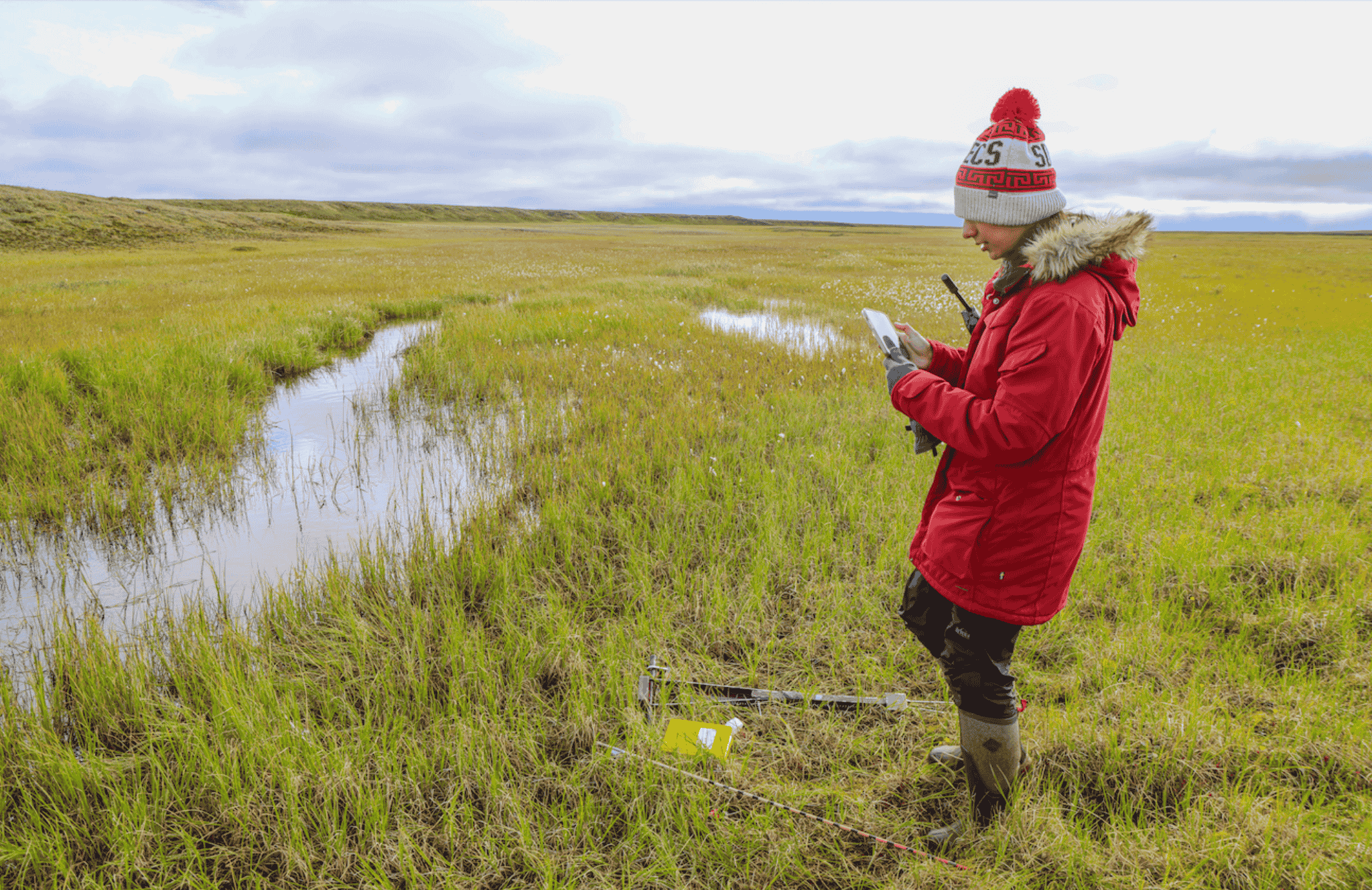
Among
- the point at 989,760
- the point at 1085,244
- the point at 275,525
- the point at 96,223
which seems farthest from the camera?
the point at 96,223

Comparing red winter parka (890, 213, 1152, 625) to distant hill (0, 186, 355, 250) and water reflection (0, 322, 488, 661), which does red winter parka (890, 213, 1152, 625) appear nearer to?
water reflection (0, 322, 488, 661)

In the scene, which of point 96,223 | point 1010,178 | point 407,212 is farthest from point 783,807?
point 407,212

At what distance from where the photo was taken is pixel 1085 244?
5.72 feet

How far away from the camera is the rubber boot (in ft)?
7.57

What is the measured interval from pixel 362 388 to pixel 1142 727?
390 inches

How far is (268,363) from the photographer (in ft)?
33.2

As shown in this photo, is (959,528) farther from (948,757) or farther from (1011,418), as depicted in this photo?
(948,757)

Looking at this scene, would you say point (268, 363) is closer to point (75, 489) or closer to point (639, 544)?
point (75, 489)

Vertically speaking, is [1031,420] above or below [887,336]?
below

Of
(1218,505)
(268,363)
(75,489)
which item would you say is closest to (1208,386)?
(1218,505)

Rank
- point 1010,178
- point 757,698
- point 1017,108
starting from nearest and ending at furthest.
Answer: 1. point 1010,178
2. point 1017,108
3. point 757,698

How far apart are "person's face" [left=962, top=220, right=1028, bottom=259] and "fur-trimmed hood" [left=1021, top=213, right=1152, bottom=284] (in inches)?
8.2

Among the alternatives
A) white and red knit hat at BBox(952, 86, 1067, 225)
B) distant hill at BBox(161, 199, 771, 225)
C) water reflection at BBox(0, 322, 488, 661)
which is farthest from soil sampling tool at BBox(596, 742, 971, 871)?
distant hill at BBox(161, 199, 771, 225)

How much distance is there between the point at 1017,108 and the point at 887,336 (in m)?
0.92
